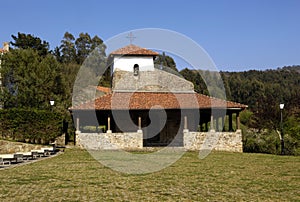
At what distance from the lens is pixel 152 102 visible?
22547mm

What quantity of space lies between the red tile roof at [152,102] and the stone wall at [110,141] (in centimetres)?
166

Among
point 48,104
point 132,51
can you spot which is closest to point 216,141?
point 132,51

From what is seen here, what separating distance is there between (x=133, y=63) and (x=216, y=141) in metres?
9.39

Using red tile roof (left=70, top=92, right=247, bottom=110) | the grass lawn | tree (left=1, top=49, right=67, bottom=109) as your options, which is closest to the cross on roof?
red tile roof (left=70, top=92, right=247, bottom=110)

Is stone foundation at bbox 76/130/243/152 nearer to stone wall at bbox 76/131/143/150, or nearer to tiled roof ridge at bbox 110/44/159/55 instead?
stone wall at bbox 76/131/143/150

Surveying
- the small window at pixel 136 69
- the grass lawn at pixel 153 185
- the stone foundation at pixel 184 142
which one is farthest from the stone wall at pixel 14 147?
the grass lawn at pixel 153 185

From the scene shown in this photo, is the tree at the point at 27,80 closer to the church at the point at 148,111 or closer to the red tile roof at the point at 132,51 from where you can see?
the church at the point at 148,111

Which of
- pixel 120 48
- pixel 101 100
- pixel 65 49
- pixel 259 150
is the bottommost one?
pixel 259 150

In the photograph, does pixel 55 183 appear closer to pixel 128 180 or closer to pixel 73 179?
pixel 73 179

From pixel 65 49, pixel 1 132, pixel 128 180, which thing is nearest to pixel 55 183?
pixel 128 180

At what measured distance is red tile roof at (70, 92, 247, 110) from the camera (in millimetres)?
21812

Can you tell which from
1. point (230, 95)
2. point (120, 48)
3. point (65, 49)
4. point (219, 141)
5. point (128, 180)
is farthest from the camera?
point (230, 95)

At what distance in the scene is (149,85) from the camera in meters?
26.5

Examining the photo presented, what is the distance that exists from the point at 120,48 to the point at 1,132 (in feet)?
35.7
